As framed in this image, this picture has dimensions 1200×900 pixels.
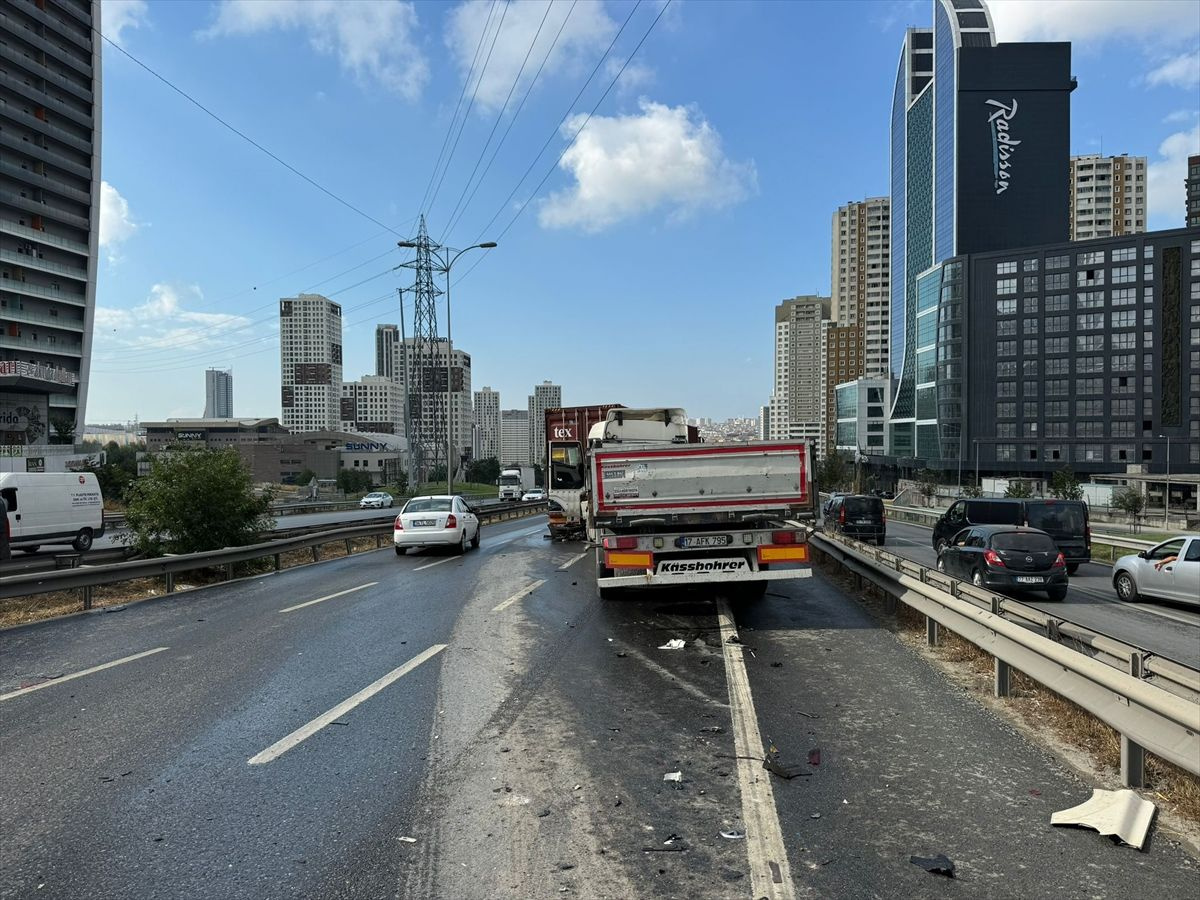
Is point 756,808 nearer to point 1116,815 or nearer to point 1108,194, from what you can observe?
point 1116,815

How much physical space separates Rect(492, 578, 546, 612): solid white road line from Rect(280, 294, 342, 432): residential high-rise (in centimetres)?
17460

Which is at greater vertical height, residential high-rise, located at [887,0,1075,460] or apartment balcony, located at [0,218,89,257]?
residential high-rise, located at [887,0,1075,460]

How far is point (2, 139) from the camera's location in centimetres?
7569

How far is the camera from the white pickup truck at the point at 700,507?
9602 millimetres

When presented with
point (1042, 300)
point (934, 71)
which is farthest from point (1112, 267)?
point (934, 71)

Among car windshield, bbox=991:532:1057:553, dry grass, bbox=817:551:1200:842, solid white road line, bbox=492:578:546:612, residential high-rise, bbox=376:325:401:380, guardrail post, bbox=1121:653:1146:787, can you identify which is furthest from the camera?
residential high-rise, bbox=376:325:401:380

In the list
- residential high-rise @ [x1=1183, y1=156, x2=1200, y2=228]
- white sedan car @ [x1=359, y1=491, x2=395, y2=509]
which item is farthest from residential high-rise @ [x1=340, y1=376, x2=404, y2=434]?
residential high-rise @ [x1=1183, y1=156, x2=1200, y2=228]

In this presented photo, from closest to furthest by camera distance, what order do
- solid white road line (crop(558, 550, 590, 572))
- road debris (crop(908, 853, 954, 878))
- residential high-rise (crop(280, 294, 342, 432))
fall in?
road debris (crop(908, 853, 954, 878)) → solid white road line (crop(558, 550, 590, 572)) → residential high-rise (crop(280, 294, 342, 432))

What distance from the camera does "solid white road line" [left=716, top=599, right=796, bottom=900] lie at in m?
3.42

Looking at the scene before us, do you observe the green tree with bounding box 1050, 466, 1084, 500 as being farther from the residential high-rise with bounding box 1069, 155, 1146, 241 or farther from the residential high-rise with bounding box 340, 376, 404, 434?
the residential high-rise with bounding box 340, 376, 404, 434

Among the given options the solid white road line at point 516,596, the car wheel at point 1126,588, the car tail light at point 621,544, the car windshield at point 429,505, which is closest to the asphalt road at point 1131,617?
the car wheel at point 1126,588

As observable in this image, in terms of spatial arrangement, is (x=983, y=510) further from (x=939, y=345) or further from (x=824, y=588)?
(x=939, y=345)

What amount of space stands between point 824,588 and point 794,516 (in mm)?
3994

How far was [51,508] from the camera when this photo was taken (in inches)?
861
